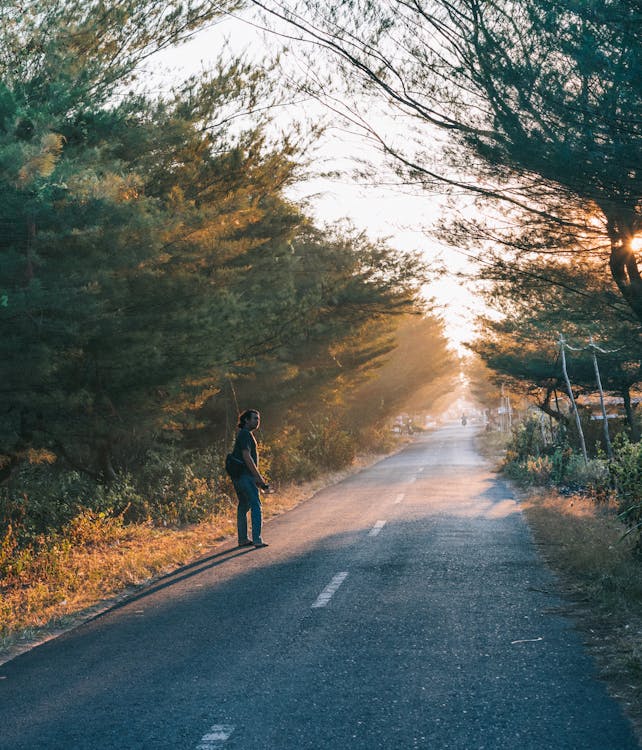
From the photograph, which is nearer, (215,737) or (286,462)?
(215,737)

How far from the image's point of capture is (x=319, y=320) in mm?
22750

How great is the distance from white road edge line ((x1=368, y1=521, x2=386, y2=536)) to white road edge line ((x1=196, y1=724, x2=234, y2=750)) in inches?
359

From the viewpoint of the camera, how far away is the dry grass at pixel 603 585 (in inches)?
224

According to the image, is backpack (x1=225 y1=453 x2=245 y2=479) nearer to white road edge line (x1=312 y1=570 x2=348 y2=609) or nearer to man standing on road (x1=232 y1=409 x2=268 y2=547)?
man standing on road (x1=232 y1=409 x2=268 y2=547)

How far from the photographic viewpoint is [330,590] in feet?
29.8

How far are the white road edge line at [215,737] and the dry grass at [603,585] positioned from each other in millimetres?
2306

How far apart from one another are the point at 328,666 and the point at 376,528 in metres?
8.62

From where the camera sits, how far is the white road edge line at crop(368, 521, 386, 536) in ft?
45.8

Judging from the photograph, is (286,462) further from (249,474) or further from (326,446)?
(249,474)

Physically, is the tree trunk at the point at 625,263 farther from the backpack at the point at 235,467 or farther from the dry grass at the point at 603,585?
the backpack at the point at 235,467

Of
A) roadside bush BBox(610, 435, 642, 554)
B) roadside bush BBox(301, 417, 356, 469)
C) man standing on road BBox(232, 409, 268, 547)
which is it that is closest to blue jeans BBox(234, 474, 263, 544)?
man standing on road BBox(232, 409, 268, 547)

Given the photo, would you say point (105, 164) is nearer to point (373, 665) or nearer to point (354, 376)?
point (373, 665)

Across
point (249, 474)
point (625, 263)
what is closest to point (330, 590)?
point (249, 474)

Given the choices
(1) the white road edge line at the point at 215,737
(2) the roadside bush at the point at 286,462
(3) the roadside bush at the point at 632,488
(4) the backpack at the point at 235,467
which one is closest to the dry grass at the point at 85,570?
(4) the backpack at the point at 235,467
